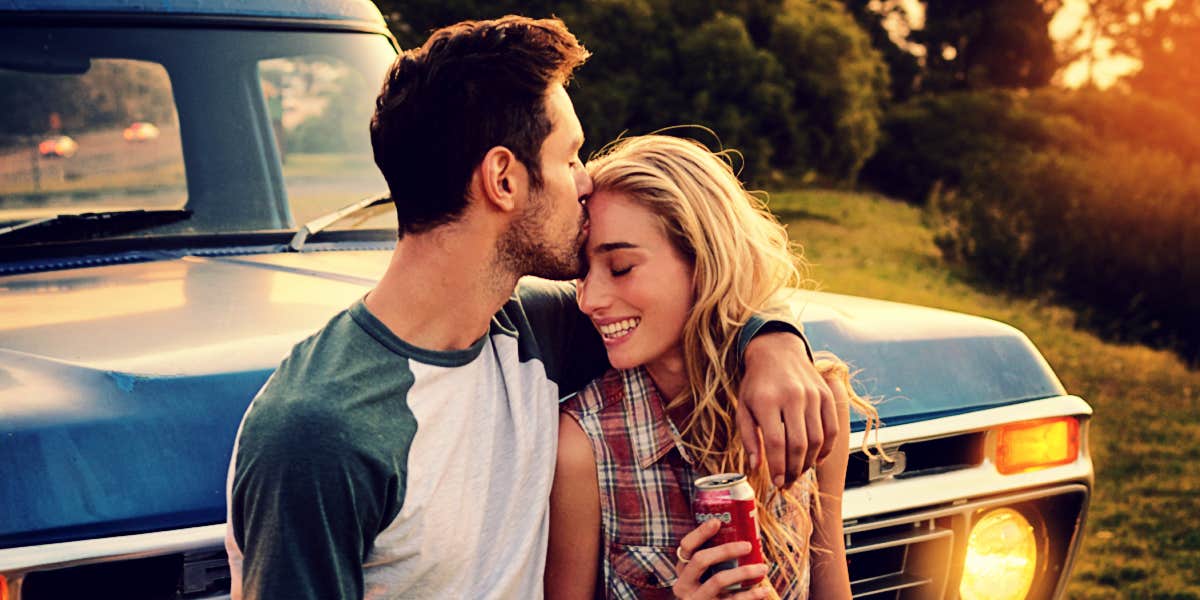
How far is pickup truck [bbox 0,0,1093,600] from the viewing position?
1.81m

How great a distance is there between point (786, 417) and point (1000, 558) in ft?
3.35

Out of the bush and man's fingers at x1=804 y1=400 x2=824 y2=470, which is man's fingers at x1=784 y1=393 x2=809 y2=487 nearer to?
man's fingers at x1=804 y1=400 x2=824 y2=470

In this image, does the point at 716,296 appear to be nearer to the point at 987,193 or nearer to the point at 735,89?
the point at 987,193

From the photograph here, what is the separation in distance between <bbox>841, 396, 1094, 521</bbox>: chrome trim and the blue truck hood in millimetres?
37

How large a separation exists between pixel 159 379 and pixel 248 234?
1.21 metres

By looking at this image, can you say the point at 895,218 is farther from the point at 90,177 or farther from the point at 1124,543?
the point at 90,177

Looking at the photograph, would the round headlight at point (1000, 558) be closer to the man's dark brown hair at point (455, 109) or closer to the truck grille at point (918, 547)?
the truck grille at point (918, 547)

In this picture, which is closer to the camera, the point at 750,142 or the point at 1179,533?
the point at 1179,533

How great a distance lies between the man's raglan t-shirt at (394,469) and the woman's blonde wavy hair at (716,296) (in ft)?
0.95

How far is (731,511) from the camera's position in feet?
6.19

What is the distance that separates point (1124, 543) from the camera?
20.1 ft

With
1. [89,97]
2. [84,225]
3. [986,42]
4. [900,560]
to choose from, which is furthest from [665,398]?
[986,42]

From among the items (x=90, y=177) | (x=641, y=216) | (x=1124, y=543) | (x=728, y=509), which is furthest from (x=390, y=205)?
(x=1124, y=543)

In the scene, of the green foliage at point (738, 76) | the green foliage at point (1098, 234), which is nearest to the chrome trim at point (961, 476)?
the green foliage at point (738, 76)
